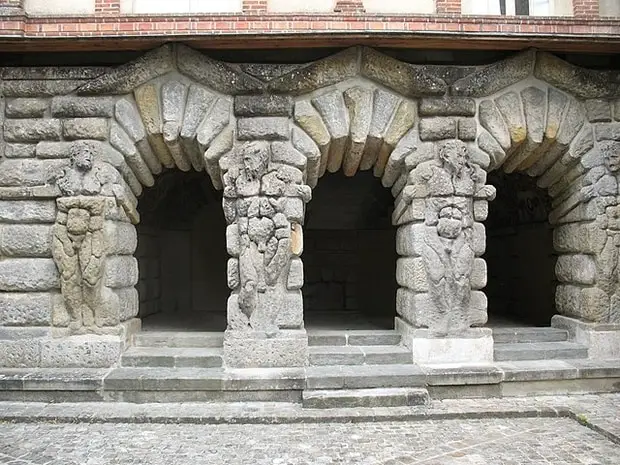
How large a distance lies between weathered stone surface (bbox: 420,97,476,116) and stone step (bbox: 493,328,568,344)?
2.67m

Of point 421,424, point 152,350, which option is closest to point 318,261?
point 152,350

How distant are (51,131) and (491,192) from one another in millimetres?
4899

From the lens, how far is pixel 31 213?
5.86 m

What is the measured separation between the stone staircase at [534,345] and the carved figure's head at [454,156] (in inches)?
84.2

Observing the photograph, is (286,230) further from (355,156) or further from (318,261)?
(318,261)

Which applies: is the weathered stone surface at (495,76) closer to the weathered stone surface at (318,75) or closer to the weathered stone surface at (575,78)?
the weathered stone surface at (575,78)

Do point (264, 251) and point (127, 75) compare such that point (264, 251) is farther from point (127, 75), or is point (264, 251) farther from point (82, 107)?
point (82, 107)

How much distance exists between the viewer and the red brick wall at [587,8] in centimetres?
643

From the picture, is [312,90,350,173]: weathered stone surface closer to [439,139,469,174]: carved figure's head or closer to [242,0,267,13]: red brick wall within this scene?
[439,139,469,174]: carved figure's head

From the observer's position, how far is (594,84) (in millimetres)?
6215

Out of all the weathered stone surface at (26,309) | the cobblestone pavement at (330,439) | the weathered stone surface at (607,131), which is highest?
the weathered stone surface at (607,131)

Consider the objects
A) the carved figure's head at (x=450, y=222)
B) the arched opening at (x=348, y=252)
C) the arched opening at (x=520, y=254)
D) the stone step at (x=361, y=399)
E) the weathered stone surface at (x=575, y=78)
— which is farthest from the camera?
the arched opening at (x=348, y=252)

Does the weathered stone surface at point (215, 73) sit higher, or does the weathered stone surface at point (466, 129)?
the weathered stone surface at point (215, 73)

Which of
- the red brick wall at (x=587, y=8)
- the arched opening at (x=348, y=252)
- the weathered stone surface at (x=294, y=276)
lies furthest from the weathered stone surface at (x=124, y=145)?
the red brick wall at (x=587, y=8)
